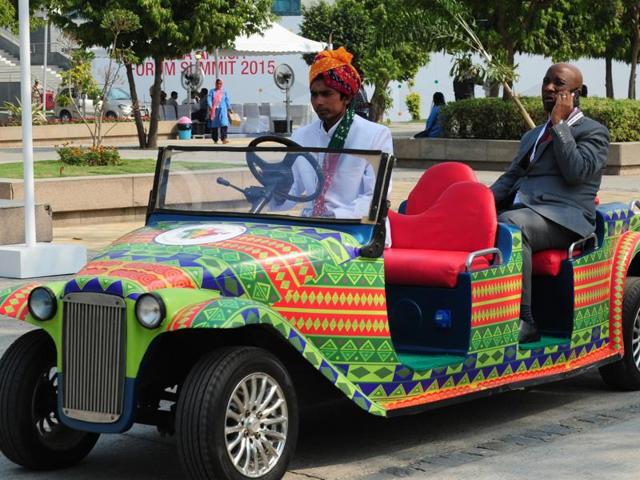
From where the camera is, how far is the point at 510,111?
23.5m

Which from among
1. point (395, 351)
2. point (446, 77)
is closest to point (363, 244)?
point (395, 351)

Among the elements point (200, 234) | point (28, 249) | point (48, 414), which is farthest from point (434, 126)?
point (48, 414)

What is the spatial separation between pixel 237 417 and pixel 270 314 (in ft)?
1.36

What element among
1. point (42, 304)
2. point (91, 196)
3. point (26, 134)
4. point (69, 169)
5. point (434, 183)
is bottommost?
point (91, 196)

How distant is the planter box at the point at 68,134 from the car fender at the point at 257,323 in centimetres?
2474

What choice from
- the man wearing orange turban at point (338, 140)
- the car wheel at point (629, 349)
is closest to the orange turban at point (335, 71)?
the man wearing orange turban at point (338, 140)

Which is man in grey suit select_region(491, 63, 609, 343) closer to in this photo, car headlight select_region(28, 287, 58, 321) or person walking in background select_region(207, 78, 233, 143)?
car headlight select_region(28, 287, 58, 321)

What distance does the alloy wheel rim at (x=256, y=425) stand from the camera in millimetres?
5316

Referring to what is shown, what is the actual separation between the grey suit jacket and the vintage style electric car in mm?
177

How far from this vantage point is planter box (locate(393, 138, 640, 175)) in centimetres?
2166

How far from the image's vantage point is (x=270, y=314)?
5.40 metres

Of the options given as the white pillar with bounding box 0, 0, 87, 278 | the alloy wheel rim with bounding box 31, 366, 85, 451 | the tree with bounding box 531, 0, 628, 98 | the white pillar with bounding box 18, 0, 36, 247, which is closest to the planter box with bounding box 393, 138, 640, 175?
the tree with bounding box 531, 0, 628, 98

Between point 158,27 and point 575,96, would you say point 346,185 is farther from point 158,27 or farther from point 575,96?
point 158,27

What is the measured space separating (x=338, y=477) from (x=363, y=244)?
101 cm
